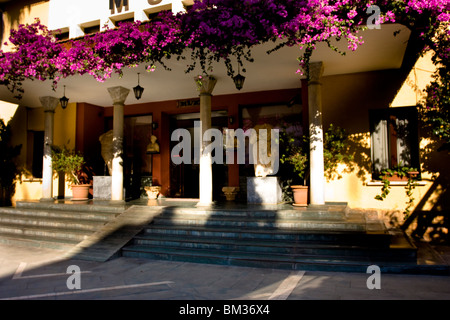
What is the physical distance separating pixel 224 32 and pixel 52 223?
644 cm

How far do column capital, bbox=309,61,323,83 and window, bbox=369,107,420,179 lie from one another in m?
2.06

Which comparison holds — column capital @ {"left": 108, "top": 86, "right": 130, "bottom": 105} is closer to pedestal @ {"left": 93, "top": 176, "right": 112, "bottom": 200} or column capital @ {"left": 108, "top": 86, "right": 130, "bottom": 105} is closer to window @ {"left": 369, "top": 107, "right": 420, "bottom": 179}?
pedestal @ {"left": 93, "top": 176, "right": 112, "bottom": 200}

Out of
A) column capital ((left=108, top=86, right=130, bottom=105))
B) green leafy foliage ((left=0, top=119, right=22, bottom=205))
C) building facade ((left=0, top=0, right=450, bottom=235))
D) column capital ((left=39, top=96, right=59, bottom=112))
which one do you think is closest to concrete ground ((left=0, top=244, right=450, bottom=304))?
building facade ((left=0, top=0, right=450, bottom=235))

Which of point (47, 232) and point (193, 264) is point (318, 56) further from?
point (47, 232)

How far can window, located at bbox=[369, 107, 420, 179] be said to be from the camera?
9.27 meters

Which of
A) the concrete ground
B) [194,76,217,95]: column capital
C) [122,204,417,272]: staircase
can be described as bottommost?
the concrete ground

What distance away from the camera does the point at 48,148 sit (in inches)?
472

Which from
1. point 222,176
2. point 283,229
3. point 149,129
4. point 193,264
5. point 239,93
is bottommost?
point 193,264

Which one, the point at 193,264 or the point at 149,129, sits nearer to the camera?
the point at 193,264

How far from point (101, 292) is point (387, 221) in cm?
733

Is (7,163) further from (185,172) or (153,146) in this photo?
(185,172)

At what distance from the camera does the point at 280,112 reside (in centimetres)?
1130
